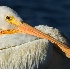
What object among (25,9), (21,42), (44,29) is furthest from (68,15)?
(21,42)

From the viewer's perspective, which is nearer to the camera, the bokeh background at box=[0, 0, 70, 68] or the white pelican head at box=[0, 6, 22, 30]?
the white pelican head at box=[0, 6, 22, 30]

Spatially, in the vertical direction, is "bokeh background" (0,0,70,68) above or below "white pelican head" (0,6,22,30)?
above

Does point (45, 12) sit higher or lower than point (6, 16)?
higher

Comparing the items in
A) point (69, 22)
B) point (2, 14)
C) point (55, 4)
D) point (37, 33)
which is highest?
point (55, 4)

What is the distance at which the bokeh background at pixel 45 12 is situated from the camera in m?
11.2

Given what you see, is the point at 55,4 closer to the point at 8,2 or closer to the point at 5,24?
the point at 8,2

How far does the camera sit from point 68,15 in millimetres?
11469

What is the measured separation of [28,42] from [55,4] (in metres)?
6.72

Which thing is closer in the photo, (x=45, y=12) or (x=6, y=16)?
(x=6, y=16)

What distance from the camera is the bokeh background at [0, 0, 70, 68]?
1117cm

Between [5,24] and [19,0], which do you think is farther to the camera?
[19,0]

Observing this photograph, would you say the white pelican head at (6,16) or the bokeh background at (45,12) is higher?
the bokeh background at (45,12)

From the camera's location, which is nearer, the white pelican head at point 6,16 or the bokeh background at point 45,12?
the white pelican head at point 6,16

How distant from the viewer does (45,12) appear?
11734mm
